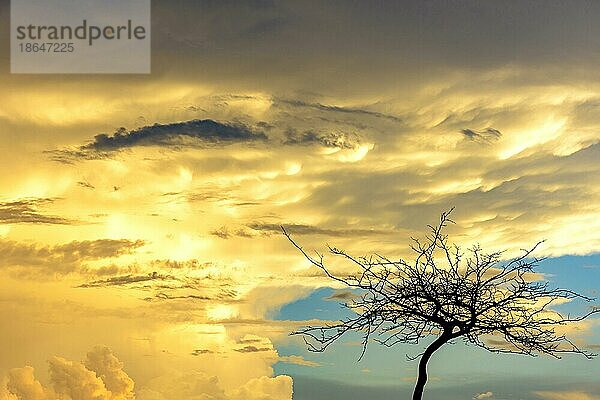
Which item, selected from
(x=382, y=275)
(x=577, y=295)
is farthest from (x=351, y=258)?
(x=577, y=295)

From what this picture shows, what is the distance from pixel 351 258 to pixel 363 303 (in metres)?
0.72

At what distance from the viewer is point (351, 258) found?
21453mm

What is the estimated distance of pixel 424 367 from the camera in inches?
834

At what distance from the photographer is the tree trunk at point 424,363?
21125 mm

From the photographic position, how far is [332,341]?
21609 millimetres

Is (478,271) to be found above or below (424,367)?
above

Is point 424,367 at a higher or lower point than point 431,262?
lower

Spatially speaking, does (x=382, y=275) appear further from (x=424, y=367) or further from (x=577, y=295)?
(x=577, y=295)

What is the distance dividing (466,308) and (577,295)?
1.68 meters

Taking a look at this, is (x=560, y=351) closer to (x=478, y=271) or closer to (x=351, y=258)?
(x=478, y=271)

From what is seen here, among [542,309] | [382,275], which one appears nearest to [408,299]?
[382,275]

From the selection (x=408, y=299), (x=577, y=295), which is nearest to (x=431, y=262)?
(x=408, y=299)

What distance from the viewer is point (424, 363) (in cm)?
2117

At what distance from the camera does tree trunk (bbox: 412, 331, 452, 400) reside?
2112cm
